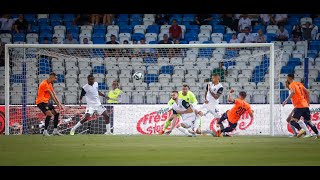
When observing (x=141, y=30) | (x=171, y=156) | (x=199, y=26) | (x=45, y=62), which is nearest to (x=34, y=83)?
(x=45, y=62)

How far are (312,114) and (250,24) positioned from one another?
6.89m

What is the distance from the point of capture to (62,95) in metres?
24.9

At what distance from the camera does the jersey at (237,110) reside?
21.8 metres

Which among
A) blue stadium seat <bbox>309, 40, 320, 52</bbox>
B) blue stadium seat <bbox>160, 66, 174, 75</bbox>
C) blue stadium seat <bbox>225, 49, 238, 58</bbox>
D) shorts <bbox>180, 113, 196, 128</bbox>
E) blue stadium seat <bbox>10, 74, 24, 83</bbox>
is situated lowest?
shorts <bbox>180, 113, 196, 128</bbox>

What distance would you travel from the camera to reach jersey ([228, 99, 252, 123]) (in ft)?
71.6

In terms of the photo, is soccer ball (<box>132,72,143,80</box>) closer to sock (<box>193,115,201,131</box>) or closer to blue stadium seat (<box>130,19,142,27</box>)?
sock (<box>193,115,201,131</box>)

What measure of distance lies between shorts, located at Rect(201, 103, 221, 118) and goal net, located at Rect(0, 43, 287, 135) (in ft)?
4.87

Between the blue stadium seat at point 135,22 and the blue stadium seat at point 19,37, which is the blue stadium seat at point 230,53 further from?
the blue stadium seat at point 19,37

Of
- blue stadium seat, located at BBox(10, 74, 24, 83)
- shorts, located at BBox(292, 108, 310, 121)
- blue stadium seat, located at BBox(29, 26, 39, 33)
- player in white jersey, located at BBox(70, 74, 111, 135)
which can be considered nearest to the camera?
shorts, located at BBox(292, 108, 310, 121)

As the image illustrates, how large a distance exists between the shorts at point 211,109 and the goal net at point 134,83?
1.48m

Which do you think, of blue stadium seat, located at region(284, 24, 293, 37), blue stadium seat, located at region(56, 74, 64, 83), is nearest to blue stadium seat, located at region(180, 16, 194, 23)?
blue stadium seat, located at region(284, 24, 293, 37)

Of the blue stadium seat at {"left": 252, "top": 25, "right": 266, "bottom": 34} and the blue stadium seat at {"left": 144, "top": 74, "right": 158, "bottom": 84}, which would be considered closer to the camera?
the blue stadium seat at {"left": 144, "top": 74, "right": 158, "bottom": 84}
